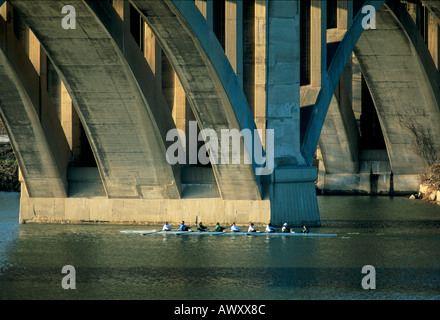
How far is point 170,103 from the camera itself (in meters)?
47.1

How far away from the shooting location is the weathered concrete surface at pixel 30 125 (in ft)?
139

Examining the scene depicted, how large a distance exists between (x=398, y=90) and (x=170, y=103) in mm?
21669

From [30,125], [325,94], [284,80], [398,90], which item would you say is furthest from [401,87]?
[30,125]

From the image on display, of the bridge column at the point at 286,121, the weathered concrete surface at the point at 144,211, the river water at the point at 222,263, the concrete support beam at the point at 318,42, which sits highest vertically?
the concrete support beam at the point at 318,42

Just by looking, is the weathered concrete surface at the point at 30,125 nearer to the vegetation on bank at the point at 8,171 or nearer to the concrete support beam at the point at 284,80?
the concrete support beam at the point at 284,80

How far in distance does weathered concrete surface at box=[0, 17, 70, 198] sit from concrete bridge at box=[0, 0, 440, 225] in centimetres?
6

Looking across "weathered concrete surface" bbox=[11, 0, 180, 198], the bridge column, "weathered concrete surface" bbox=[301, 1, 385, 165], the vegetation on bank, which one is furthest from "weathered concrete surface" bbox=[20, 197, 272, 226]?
the vegetation on bank

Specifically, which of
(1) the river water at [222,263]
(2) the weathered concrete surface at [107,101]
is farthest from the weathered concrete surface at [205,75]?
(1) the river water at [222,263]

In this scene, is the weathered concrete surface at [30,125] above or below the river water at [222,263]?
above

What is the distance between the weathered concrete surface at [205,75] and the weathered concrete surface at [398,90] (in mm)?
19463

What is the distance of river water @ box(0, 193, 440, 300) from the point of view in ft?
93.6

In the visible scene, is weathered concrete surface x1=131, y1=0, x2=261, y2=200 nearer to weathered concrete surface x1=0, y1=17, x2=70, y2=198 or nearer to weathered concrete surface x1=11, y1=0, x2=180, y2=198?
weathered concrete surface x1=11, y1=0, x2=180, y2=198

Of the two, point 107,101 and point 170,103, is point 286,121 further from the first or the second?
point 107,101
